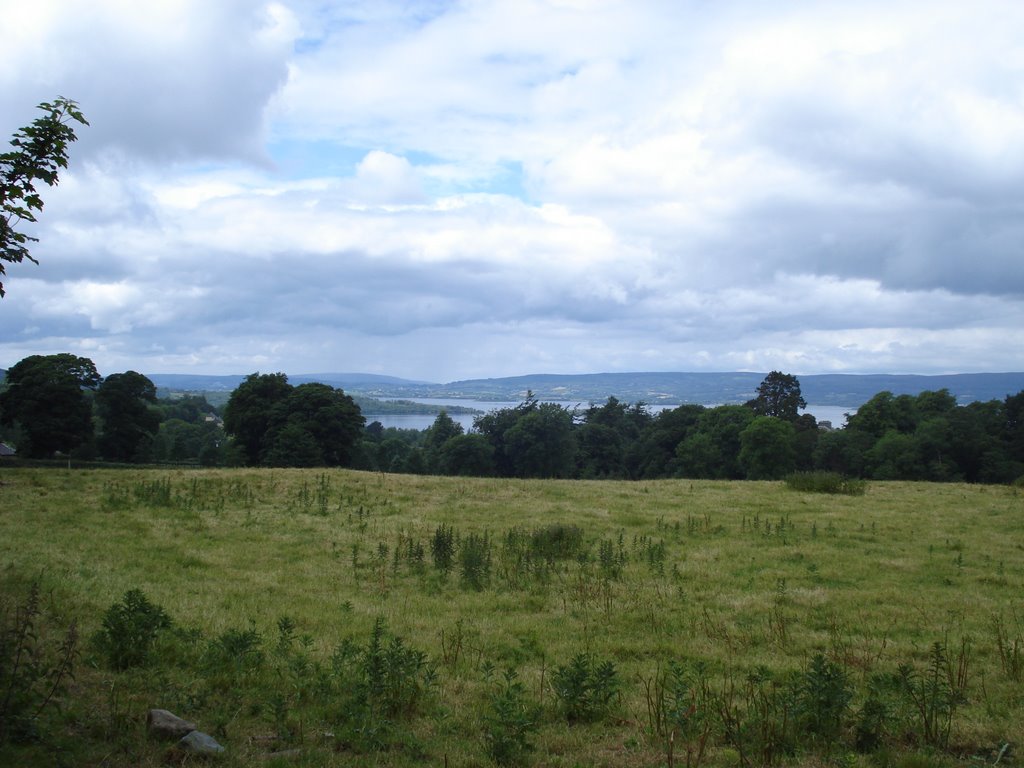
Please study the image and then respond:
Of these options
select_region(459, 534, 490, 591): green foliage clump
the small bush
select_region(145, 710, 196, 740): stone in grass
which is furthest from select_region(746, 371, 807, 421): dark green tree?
select_region(145, 710, 196, 740): stone in grass

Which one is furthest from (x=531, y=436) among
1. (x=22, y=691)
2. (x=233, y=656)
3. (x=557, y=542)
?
(x=22, y=691)

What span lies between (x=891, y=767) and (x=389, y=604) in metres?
7.61

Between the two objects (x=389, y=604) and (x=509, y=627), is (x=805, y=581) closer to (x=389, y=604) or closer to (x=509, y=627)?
(x=509, y=627)

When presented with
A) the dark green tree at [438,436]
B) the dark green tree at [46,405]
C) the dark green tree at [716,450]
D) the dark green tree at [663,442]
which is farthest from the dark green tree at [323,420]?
the dark green tree at [663,442]

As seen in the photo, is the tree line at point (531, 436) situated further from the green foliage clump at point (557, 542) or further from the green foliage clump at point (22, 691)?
the green foliage clump at point (22, 691)

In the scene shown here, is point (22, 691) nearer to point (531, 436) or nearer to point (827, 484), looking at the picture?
point (827, 484)

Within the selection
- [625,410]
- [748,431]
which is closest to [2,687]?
[748,431]

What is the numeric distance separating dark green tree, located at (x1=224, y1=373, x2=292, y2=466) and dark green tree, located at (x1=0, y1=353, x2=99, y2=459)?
1145 cm

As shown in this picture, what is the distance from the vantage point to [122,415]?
53781mm

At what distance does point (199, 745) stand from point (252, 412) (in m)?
53.5

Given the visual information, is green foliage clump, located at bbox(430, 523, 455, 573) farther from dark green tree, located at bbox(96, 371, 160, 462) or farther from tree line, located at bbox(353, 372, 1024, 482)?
dark green tree, located at bbox(96, 371, 160, 462)

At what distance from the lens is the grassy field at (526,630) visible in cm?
608

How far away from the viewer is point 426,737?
6250mm

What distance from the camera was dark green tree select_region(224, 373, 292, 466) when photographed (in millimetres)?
56531
